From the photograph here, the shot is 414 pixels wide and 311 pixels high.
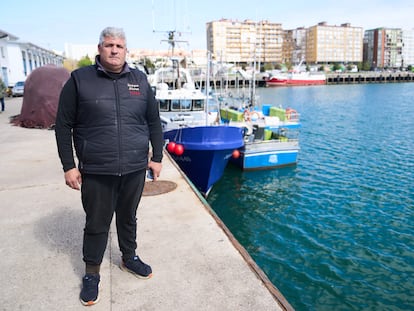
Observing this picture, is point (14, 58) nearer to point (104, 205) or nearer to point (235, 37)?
point (104, 205)

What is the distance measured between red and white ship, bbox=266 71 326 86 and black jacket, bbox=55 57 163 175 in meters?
89.5

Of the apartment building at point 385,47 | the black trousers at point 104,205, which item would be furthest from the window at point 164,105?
the apartment building at point 385,47

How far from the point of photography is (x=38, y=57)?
50531 millimetres

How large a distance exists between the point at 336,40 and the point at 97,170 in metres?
160

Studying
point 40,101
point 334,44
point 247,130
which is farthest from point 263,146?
point 334,44

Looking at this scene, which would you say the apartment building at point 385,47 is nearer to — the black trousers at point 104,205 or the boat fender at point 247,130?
the boat fender at point 247,130

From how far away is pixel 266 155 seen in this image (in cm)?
1276

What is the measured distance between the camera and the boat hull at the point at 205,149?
384 inches

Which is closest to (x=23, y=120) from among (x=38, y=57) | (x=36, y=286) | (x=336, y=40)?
(x=36, y=286)

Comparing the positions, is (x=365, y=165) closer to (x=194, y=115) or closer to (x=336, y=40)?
(x=194, y=115)

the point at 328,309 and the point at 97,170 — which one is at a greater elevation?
the point at 97,170

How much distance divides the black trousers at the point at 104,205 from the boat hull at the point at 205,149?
264 inches

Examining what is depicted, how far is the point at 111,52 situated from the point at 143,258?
6.72 feet

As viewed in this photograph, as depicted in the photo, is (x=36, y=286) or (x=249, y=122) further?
(x=249, y=122)
